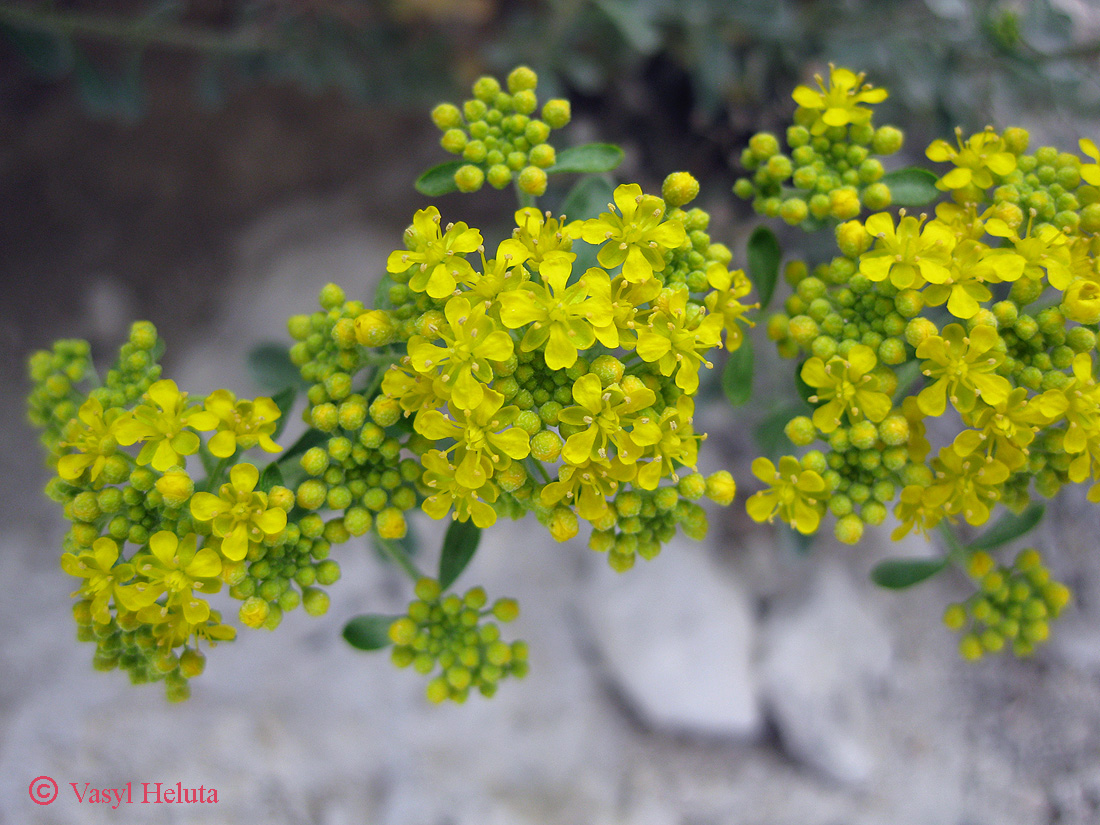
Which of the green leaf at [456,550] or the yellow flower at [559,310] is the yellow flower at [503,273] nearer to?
the yellow flower at [559,310]

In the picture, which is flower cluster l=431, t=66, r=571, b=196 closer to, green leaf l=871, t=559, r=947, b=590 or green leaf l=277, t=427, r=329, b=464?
green leaf l=277, t=427, r=329, b=464

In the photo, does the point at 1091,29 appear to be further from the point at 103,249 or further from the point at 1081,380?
the point at 103,249

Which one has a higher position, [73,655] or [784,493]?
[784,493]

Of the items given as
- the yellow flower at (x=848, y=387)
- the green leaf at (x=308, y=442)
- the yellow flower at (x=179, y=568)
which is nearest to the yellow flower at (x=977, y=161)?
the yellow flower at (x=848, y=387)

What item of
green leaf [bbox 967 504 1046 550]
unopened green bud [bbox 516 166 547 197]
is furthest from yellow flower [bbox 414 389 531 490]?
green leaf [bbox 967 504 1046 550]

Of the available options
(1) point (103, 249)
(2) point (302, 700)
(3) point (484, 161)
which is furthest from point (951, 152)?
(1) point (103, 249)

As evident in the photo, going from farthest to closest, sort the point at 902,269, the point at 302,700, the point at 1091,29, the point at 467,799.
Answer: the point at 1091,29, the point at 302,700, the point at 467,799, the point at 902,269

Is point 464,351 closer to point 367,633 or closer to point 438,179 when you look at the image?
point 438,179
